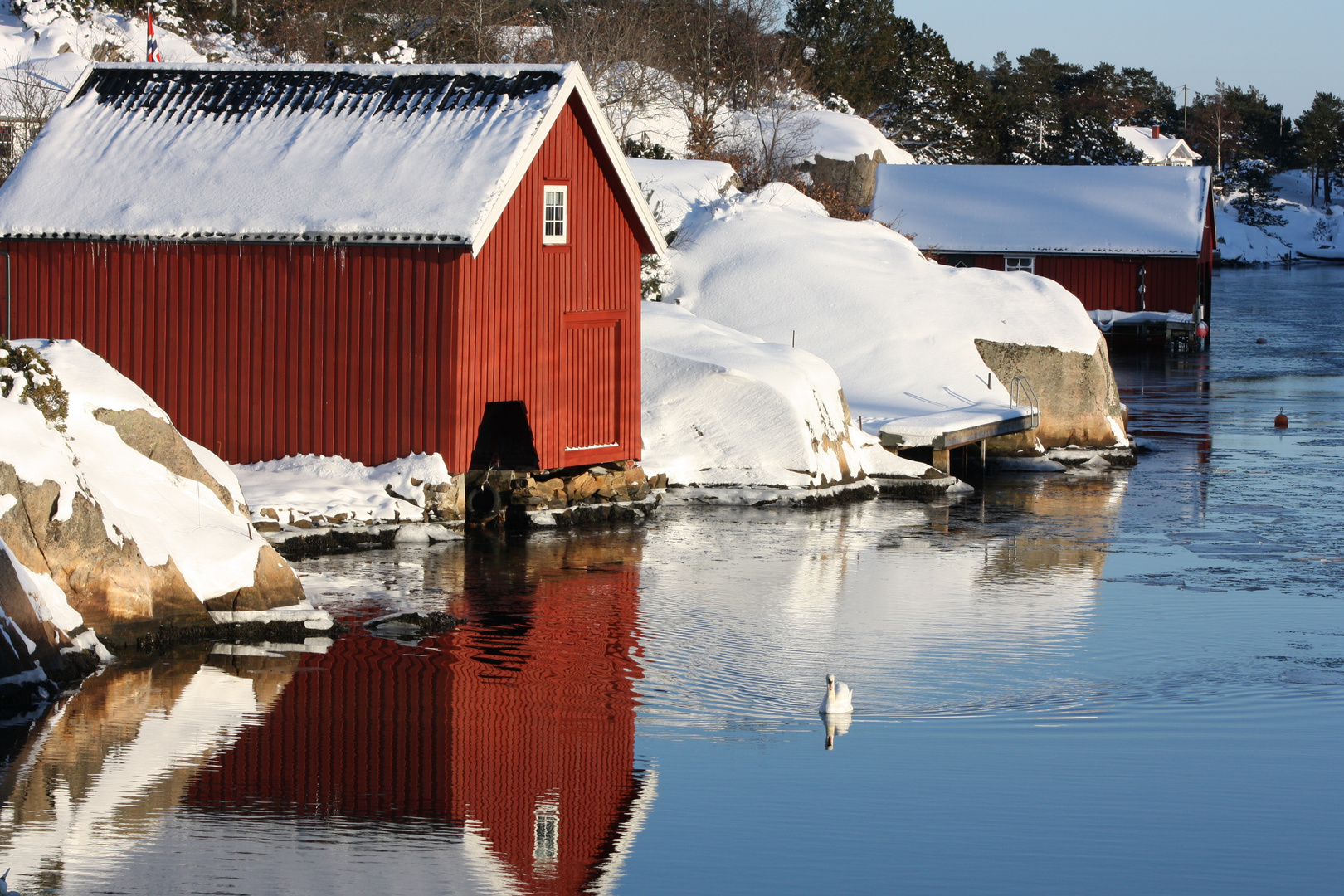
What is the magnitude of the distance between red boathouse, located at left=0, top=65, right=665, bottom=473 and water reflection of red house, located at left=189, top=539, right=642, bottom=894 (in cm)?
532

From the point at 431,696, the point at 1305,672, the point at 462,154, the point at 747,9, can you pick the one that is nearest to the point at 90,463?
the point at 431,696

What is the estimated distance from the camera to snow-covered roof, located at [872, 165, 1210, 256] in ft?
180

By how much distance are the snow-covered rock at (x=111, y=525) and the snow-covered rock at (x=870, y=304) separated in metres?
14.5

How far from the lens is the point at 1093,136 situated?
9888 centimetres

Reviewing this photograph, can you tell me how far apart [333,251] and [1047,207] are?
1587 inches

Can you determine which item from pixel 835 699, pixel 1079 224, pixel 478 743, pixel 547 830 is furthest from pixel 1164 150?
pixel 547 830

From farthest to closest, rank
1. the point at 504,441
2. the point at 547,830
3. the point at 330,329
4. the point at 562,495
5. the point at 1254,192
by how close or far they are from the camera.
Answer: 1. the point at 1254,192
2. the point at 504,441
3. the point at 562,495
4. the point at 330,329
5. the point at 547,830

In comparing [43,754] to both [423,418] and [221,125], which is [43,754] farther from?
[221,125]

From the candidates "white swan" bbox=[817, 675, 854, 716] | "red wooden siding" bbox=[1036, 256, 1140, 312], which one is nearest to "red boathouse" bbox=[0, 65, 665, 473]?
"white swan" bbox=[817, 675, 854, 716]

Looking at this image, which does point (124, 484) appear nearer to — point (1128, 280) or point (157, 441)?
point (157, 441)

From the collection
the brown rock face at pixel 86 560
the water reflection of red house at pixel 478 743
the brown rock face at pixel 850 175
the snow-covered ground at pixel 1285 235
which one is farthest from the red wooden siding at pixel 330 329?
the snow-covered ground at pixel 1285 235

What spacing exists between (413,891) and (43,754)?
3699 mm

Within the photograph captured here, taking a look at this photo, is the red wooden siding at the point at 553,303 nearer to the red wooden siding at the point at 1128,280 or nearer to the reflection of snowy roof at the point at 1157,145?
the red wooden siding at the point at 1128,280

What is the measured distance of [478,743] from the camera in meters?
12.2
